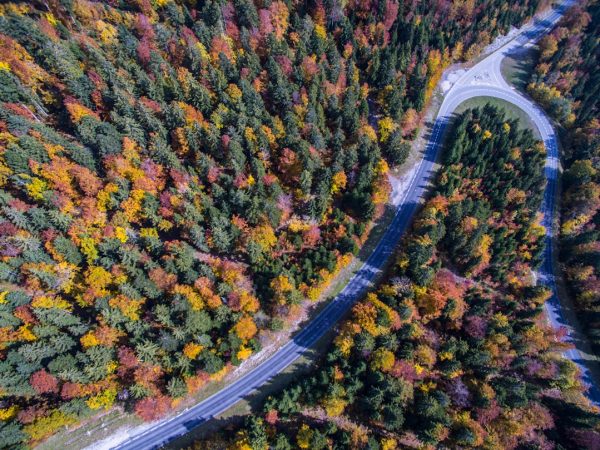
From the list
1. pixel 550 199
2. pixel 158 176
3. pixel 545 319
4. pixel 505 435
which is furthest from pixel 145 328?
pixel 550 199

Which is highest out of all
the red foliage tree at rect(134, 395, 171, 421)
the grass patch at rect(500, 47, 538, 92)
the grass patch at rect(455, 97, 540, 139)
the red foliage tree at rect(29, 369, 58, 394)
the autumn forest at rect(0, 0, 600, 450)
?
the grass patch at rect(500, 47, 538, 92)

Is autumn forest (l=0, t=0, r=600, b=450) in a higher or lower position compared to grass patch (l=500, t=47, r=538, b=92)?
lower

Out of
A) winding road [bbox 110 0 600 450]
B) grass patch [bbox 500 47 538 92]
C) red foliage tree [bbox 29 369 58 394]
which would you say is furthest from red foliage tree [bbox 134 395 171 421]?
grass patch [bbox 500 47 538 92]

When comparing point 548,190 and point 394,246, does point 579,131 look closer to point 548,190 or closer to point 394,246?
point 548,190

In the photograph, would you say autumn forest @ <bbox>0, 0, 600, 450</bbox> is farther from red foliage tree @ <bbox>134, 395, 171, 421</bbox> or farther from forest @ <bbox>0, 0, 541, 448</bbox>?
forest @ <bbox>0, 0, 541, 448</bbox>

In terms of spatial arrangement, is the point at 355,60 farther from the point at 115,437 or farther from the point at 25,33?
the point at 115,437

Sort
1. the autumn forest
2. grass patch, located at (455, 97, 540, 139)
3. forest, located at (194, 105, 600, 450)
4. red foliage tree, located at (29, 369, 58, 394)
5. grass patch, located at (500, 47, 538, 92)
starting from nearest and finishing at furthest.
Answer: red foliage tree, located at (29, 369, 58, 394), forest, located at (194, 105, 600, 450), the autumn forest, grass patch, located at (455, 97, 540, 139), grass patch, located at (500, 47, 538, 92)

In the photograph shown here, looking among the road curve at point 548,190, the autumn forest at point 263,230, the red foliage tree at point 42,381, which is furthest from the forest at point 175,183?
the road curve at point 548,190
